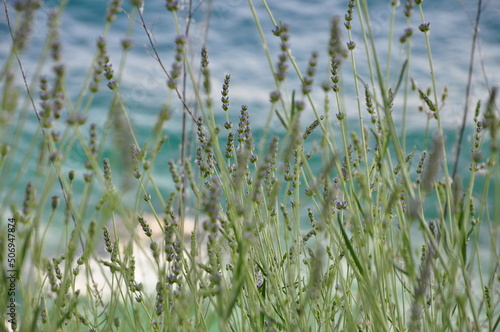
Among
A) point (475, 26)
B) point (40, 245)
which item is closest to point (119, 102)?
point (40, 245)

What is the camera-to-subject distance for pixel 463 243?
127cm

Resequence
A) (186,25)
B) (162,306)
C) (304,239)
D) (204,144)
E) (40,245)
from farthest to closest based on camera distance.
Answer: (186,25)
(304,239)
(204,144)
(162,306)
(40,245)

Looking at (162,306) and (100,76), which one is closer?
(100,76)

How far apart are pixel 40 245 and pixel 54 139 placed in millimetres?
225

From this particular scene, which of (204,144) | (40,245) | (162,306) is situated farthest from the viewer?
(204,144)

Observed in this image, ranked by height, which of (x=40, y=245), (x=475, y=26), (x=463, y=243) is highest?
(x=475, y=26)

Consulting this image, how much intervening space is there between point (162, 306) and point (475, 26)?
1124 mm

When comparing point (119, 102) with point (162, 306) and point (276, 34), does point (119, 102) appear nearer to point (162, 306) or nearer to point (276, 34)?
point (276, 34)

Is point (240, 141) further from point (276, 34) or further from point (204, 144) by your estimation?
point (276, 34)

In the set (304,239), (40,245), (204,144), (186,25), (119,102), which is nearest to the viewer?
(119,102)

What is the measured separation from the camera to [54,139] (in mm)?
1072

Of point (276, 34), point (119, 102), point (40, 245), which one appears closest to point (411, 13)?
point (276, 34)

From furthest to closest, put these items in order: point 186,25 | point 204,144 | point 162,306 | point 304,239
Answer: point 186,25 < point 304,239 < point 204,144 < point 162,306

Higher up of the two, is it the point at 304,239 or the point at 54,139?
the point at 54,139
